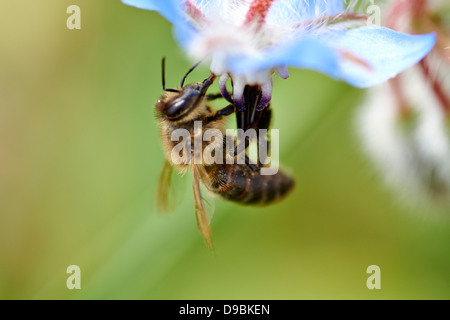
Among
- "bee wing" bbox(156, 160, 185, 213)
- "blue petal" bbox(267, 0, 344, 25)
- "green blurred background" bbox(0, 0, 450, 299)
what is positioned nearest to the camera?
"blue petal" bbox(267, 0, 344, 25)

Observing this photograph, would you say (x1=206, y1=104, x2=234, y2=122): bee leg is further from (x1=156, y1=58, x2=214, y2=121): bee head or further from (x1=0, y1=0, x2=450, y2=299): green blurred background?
(x1=0, y1=0, x2=450, y2=299): green blurred background

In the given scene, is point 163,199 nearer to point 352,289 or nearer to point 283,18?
point 283,18

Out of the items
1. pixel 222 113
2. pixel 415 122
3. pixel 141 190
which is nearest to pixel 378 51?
pixel 222 113

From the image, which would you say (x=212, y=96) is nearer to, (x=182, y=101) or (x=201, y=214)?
(x=182, y=101)

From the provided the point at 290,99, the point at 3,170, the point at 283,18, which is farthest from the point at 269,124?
the point at 3,170

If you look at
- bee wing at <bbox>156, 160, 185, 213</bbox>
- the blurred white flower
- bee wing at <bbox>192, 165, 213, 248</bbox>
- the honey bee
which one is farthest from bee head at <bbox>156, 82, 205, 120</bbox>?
the blurred white flower

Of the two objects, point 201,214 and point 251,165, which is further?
point 251,165

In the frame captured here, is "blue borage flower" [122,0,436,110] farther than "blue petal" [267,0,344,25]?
No

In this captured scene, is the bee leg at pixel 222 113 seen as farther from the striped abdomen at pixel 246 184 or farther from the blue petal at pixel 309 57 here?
the blue petal at pixel 309 57
